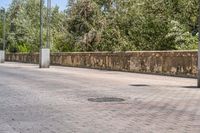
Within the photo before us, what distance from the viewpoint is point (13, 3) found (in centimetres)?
8781

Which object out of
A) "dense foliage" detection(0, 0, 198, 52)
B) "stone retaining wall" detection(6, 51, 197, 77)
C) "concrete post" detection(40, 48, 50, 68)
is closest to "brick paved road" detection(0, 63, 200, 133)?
"stone retaining wall" detection(6, 51, 197, 77)

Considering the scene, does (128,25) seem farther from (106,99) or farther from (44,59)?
(106,99)

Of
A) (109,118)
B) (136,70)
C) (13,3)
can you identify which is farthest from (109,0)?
(109,118)

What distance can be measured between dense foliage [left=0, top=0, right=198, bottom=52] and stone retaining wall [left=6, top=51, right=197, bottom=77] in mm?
3684

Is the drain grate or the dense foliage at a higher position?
the dense foliage

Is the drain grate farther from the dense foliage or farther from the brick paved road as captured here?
the dense foliage

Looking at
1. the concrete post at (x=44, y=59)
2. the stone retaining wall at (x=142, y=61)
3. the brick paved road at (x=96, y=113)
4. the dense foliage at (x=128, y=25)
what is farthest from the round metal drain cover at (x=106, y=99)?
the concrete post at (x=44, y=59)

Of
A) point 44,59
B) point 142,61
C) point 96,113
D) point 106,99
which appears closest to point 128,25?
point 44,59

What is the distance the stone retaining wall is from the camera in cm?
2512

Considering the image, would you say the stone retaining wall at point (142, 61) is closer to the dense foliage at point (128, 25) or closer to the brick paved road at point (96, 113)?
the dense foliage at point (128, 25)

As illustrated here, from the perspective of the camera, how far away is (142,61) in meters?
30.0

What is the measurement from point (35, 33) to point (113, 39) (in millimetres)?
35411

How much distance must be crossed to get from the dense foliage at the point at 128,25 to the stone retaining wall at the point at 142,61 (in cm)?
368

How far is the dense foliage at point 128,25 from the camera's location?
120ft
